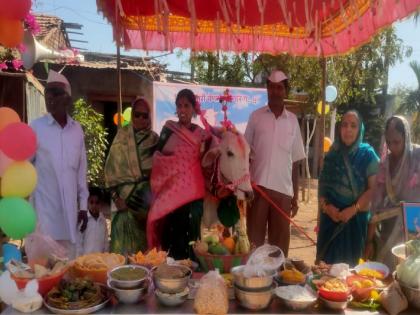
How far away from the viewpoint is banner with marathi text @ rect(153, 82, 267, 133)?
6.88m

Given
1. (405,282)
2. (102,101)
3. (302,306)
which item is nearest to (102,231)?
(302,306)

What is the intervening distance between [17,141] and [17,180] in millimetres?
225

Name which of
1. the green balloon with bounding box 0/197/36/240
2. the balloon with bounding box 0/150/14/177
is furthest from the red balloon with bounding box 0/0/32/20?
the green balloon with bounding box 0/197/36/240

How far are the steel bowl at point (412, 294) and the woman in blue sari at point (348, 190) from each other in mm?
1527

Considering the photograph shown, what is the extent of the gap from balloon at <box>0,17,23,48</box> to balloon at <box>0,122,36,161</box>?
0.60 metres

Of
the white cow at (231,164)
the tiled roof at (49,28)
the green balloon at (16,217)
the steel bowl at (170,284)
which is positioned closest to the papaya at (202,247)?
the steel bowl at (170,284)

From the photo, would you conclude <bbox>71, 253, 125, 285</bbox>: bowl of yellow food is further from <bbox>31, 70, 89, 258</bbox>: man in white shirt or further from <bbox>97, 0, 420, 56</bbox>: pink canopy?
<bbox>97, 0, 420, 56</bbox>: pink canopy

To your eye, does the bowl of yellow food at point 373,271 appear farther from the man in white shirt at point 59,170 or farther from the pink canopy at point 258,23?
the man in white shirt at point 59,170

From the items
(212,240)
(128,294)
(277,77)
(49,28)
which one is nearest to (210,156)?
(212,240)

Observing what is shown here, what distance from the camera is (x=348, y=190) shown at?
12.1ft

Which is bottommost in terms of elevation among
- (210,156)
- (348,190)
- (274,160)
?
(348,190)

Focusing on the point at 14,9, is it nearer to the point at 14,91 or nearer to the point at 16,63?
the point at 16,63

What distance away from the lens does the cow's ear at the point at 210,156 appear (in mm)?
3078

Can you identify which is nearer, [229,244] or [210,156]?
[229,244]
